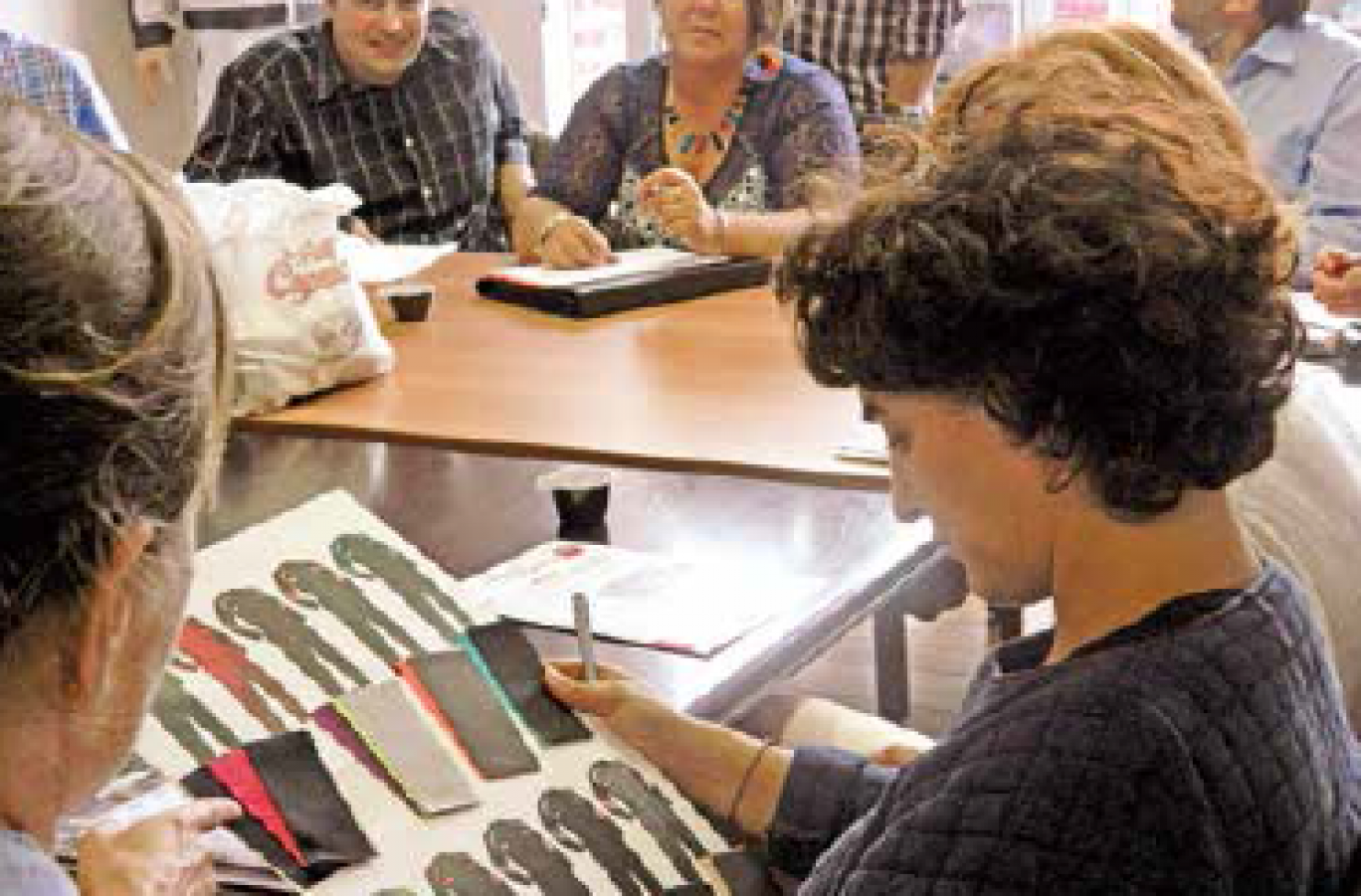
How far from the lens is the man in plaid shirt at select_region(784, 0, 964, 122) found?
434 centimetres

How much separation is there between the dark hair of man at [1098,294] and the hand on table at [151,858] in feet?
1.86

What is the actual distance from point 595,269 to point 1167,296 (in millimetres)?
2025

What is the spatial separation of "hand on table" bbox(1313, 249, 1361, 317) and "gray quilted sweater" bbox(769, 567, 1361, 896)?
65.8 inches

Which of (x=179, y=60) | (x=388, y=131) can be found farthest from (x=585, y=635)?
(x=179, y=60)

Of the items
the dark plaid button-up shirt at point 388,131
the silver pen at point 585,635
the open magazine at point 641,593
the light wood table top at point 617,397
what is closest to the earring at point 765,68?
the light wood table top at point 617,397

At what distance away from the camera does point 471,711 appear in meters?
1.43

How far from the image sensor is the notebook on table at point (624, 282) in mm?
2789

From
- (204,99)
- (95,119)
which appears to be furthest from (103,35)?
(95,119)

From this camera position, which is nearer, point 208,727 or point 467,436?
point 208,727

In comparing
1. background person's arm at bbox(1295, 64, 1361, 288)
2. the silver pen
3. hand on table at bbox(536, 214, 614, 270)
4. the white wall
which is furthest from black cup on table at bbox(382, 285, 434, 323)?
the white wall

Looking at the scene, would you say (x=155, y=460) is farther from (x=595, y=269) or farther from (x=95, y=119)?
(x=95, y=119)

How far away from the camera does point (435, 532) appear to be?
1936 millimetres

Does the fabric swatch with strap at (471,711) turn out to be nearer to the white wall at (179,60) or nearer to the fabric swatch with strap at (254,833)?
the fabric swatch with strap at (254,833)

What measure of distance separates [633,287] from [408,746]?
150 centimetres
